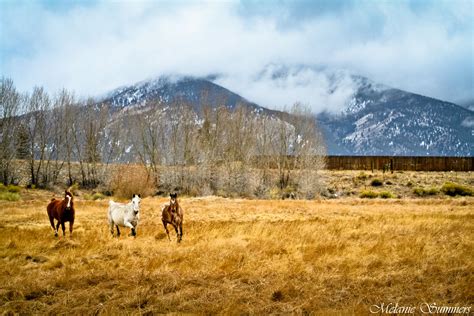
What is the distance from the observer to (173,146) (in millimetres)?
47875

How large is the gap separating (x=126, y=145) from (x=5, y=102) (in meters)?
14.5

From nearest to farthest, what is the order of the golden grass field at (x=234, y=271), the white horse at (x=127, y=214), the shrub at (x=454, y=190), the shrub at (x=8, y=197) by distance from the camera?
the golden grass field at (x=234, y=271) → the white horse at (x=127, y=214) → the shrub at (x=8, y=197) → the shrub at (x=454, y=190)

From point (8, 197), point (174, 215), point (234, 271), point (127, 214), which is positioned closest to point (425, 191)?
point (174, 215)

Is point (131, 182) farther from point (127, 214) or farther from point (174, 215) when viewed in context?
point (174, 215)

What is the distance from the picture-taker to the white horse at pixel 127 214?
12712 mm

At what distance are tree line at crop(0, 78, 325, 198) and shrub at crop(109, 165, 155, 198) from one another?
247 centimetres

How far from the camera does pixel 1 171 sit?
134 ft

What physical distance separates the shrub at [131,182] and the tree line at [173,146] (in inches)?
97.3

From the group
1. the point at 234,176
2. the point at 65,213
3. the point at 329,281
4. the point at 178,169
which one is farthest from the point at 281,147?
the point at 329,281

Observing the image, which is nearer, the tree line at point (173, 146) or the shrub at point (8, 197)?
the shrub at point (8, 197)

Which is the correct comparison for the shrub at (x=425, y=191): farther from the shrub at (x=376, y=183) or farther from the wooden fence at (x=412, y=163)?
the wooden fence at (x=412, y=163)

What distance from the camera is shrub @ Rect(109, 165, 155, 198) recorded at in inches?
1518
